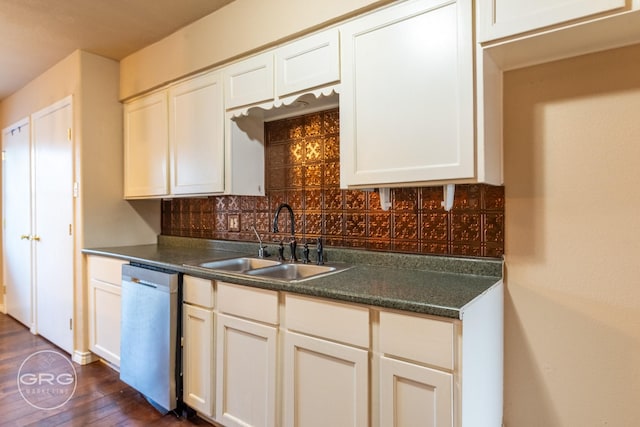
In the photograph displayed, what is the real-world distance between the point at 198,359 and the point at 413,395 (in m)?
1.19

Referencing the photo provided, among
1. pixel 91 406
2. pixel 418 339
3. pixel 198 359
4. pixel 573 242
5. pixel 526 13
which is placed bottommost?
pixel 91 406

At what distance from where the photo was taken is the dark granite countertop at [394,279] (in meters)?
1.25

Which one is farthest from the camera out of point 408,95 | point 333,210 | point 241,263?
point 241,263

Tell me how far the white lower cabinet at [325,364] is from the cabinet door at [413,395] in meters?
0.08

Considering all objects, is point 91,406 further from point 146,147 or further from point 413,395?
point 413,395

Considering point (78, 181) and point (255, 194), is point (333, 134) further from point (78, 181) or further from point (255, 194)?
point (78, 181)

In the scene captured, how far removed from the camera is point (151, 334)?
2057 mm

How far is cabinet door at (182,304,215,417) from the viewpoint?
186 centimetres

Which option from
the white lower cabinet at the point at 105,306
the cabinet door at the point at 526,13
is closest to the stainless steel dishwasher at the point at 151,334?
the white lower cabinet at the point at 105,306

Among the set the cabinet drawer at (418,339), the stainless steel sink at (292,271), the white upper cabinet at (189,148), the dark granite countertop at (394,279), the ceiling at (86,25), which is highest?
the ceiling at (86,25)

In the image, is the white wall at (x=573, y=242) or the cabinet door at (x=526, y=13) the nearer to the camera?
the cabinet door at (x=526, y=13)

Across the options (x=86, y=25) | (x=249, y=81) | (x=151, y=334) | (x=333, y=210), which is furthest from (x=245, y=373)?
(x=86, y=25)

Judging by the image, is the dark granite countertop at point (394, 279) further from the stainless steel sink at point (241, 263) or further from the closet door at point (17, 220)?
the closet door at point (17, 220)

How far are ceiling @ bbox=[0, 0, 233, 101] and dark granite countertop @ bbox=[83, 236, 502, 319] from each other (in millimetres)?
1498
